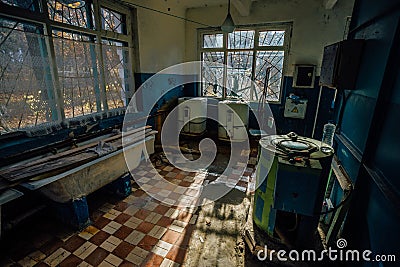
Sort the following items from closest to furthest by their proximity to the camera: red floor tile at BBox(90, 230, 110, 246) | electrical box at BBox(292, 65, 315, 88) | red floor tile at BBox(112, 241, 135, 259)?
red floor tile at BBox(112, 241, 135, 259)
red floor tile at BBox(90, 230, 110, 246)
electrical box at BBox(292, 65, 315, 88)

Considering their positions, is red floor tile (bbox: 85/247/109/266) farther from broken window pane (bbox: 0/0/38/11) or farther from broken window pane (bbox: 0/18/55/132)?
broken window pane (bbox: 0/0/38/11)

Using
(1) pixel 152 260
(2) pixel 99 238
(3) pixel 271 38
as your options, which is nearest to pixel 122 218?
(2) pixel 99 238

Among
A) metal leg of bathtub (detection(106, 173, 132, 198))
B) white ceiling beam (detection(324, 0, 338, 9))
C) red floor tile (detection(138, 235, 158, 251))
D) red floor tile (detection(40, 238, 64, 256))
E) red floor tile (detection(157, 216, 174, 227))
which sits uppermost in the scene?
white ceiling beam (detection(324, 0, 338, 9))

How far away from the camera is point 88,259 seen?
193 centimetres

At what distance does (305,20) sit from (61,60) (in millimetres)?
4827

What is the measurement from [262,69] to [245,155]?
231 cm

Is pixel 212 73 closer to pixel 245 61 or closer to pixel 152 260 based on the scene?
pixel 245 61

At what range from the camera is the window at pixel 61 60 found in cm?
220

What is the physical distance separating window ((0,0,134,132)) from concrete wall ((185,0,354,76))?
3.02 metres

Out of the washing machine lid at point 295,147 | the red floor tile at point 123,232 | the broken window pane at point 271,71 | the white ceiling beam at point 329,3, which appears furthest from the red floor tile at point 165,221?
the white ceiling beam at point 329,3

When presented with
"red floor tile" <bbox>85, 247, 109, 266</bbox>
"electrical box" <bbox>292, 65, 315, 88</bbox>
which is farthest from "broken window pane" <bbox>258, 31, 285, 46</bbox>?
"red floor tile" <bbox>85, 247, 109, 266</bbox>

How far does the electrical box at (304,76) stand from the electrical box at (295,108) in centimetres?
36

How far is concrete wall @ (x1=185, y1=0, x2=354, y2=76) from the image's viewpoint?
4.28 metres

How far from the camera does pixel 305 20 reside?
14.7ft
